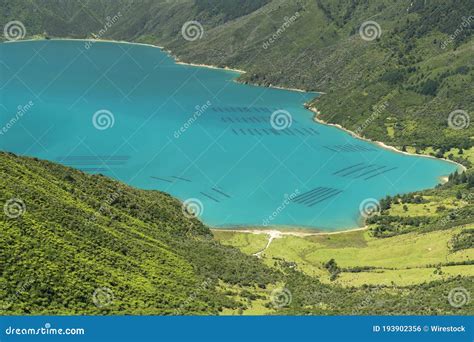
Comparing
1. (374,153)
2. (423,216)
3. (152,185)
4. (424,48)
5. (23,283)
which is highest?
(424,48)

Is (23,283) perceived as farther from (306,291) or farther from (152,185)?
(152,185)

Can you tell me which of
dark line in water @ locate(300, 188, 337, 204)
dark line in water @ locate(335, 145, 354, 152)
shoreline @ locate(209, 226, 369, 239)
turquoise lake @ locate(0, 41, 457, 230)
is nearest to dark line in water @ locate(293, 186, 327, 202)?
turquoise lake @ locate(0, 41, 457, 230)

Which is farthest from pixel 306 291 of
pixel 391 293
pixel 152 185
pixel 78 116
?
pixel 78 116

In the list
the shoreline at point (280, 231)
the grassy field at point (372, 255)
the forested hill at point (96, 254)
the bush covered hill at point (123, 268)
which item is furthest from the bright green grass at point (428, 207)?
the forested hill at point (96, 254)

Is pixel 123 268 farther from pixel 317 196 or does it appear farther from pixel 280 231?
pixel 317 196

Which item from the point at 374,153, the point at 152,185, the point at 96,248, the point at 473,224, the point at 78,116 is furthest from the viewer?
the point at 78,116

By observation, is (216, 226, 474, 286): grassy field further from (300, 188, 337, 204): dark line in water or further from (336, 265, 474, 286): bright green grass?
(300, 188, 337, 204): dark line in water

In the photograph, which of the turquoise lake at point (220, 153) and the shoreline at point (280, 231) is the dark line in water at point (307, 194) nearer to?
the turquoise lake at point (220, 153)
